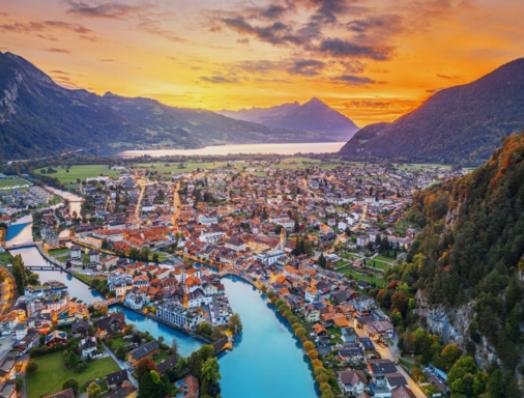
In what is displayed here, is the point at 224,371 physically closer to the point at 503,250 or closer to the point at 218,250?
the point at 503,250

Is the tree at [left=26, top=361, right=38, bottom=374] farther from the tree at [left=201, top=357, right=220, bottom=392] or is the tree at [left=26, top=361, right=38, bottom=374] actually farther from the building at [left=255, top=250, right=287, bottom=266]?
the building at [left=255, top=250, right=287, bottom=266]

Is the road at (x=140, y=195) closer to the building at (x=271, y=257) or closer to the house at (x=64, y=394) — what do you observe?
the building at (x=271, y=257)

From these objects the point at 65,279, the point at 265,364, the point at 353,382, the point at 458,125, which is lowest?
the point at 265,364

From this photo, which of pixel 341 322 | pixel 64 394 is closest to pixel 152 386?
pixel 64 394

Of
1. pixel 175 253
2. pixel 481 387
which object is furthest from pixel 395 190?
Result: pixel 481 387

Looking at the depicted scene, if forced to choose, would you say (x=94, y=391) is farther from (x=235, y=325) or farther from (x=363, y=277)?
(x=363, y=277)
